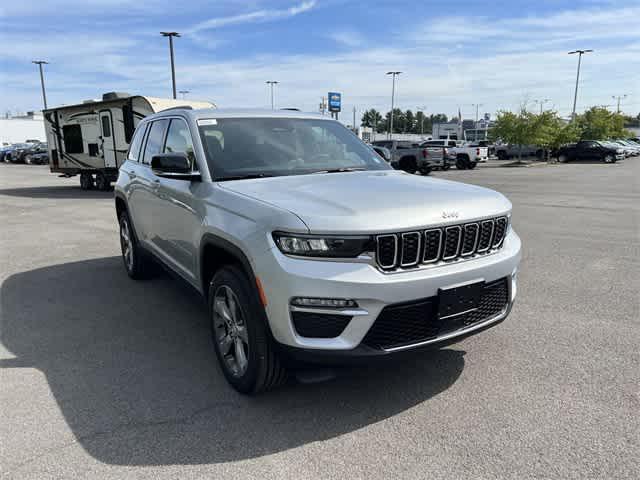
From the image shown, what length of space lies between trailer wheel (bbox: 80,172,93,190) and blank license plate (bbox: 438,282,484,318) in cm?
1874

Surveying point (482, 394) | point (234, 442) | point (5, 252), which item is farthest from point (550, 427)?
point (5, 252)

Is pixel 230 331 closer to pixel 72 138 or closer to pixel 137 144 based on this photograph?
pixel 137 144

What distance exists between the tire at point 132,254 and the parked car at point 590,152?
40551mm

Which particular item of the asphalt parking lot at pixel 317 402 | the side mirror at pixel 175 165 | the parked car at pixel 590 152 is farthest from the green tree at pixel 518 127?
the side mirror at pixel 175 165

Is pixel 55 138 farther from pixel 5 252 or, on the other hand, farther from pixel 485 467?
pixel 485 467

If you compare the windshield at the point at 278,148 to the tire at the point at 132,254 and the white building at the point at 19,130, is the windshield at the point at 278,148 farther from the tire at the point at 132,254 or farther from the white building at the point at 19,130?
the white building at the point at 19,130

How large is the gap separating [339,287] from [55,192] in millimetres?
18627

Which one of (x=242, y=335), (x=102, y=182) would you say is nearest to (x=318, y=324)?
(x=242, y=335)

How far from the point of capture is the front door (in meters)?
16.4

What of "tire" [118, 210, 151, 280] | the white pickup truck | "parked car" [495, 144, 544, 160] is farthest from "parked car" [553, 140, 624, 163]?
"tire" [118, 210, 151, 280]

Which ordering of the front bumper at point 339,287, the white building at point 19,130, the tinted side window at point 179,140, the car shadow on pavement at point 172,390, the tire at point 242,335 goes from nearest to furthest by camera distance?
1. the front bumper at point 339,287
2. the car shadow on pavement at point 172,390
3. the tire at point 242,335
4. the tinted side window at point 179,140
5. the white building at point 19,130

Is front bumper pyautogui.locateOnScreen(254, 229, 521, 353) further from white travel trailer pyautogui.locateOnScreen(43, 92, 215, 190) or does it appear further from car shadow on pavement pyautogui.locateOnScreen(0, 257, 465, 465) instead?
white travel trailer pyautogui.locateOnScreen(43, 92, 215, 190)

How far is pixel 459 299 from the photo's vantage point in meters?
2.92

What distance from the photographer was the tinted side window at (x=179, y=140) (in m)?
4.01
